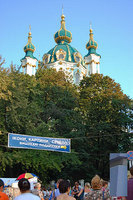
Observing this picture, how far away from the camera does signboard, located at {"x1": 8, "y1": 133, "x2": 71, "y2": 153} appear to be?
57.8 feet

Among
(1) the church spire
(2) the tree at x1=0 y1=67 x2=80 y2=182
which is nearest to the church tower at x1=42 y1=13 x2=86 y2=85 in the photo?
(1) the church spire

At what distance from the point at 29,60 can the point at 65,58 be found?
10.4m

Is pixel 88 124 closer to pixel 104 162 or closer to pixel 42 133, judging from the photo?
pixel 104 162

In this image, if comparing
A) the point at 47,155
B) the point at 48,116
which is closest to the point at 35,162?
the point at 47,155

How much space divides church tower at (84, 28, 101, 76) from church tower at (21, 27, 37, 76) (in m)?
12.3

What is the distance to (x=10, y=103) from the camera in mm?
23422

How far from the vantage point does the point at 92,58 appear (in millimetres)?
61062

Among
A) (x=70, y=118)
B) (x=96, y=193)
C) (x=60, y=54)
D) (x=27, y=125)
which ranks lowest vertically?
(x=96, y=193)

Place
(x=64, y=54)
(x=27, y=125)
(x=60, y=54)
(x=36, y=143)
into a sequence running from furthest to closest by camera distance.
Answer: (x=60, y=54), (x=64, y=54), (x=27, y=125), (x=36, y=143)

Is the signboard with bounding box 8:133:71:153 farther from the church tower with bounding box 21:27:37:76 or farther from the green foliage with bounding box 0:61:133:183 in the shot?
the church tower with bounding box 21:27:37:76

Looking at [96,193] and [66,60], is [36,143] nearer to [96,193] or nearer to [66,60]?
[96,193]

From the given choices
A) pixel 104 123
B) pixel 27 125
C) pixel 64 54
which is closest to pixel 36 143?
pixel 27 125

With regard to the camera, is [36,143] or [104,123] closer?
[36,143]

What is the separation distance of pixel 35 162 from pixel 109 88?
1651 cm
